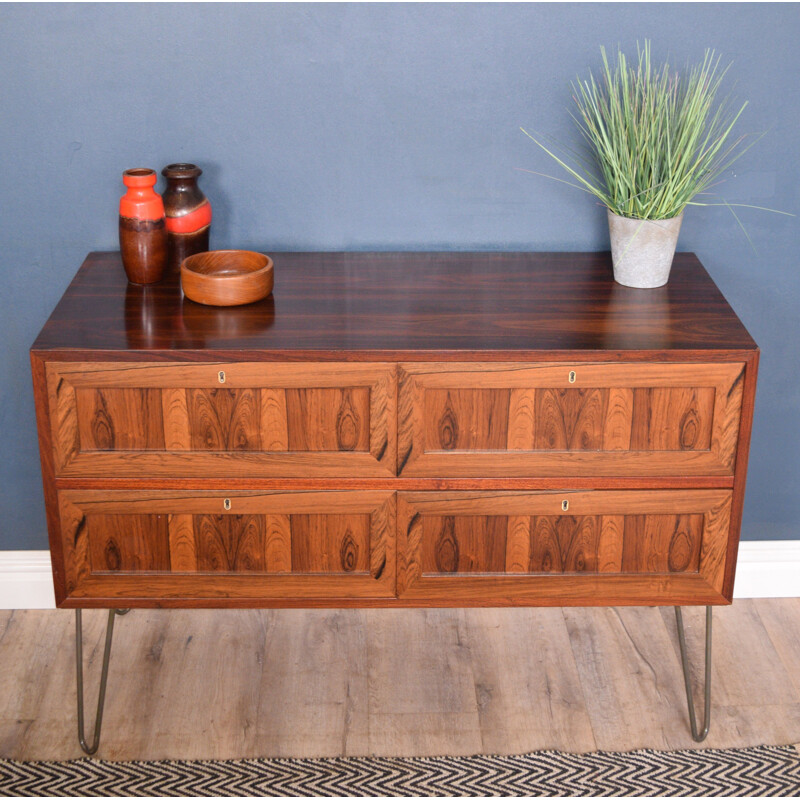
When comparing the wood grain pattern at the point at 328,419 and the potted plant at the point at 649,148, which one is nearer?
the wood grain pattern at the point at 328,419

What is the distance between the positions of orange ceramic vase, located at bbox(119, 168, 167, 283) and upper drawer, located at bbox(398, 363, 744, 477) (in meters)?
0.57

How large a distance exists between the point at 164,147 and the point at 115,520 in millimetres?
757

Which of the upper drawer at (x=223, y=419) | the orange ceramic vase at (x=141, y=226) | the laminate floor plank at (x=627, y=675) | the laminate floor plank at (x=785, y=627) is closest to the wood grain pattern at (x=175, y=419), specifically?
the upper drawer at (x=223, y=419)

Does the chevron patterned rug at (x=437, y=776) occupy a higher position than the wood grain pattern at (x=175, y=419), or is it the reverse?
the wood grain pattern at (x=175, y=419)

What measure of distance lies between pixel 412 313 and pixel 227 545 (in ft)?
1.81

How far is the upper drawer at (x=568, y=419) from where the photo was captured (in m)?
1.85

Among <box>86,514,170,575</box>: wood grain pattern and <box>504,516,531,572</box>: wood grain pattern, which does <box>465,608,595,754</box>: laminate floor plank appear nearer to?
<box>504,516,531,572</box>: wood grain pattern

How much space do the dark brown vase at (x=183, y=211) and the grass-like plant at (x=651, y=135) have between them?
0.69 metres

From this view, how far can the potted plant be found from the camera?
6.57ft

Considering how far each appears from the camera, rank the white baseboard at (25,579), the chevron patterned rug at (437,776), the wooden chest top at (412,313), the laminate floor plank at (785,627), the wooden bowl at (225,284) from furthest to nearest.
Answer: the white baseboard at (25,579) < the laminate floor plank at (785,627) < the chevron patterned rug at (437,776) < the wooden bowl at (225,284) < the wooden chest top at (412,313)

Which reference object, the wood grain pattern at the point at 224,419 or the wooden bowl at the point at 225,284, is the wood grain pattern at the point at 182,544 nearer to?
the wood grain pattern at the point at 224,419

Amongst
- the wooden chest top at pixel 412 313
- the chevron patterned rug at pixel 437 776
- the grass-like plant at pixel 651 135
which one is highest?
the grass-like plant at pixel 651 135

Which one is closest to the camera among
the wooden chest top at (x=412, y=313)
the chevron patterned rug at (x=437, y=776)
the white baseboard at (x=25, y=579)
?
the wooden chest top at (x=412, y=313)

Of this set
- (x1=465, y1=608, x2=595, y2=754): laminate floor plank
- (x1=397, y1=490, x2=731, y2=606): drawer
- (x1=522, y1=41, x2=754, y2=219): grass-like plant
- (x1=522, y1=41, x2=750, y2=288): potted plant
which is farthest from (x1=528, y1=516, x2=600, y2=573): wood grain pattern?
(x1=522, y1=41, x2=754, y2=219): grass-like plant
